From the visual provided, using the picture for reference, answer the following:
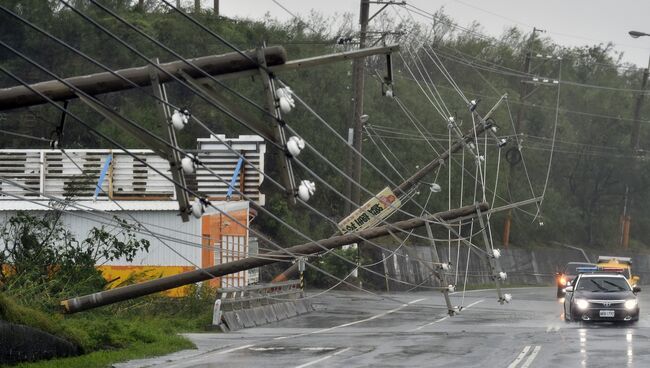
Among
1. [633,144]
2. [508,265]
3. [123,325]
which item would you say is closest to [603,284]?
[123,325]

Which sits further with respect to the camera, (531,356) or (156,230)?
(156,230)

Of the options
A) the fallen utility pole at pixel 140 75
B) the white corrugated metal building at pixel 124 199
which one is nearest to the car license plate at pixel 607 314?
the white corrugated metal building at pixel 124 199

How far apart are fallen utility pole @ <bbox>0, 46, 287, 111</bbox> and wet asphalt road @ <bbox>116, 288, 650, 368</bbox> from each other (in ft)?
21.8

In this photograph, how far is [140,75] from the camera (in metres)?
17.5

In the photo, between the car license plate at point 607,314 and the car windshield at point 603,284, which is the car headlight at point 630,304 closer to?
the car license plate at point 607,314

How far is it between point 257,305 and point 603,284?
9982 millimetres

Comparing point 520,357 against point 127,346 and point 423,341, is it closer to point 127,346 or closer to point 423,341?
point 423,341

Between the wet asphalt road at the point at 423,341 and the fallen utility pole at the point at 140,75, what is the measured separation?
6.66 metres

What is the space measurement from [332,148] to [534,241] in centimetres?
2318

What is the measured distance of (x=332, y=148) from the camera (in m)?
59.5

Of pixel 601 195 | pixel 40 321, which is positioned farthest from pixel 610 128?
pixel 40 321

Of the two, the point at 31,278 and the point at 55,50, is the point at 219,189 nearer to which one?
the point at 31,278

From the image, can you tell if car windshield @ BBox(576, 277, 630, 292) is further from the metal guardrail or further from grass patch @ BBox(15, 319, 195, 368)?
grass patch @ BBox(15, 319, 195, 368)

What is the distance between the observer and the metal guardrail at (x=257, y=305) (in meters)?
32.3
